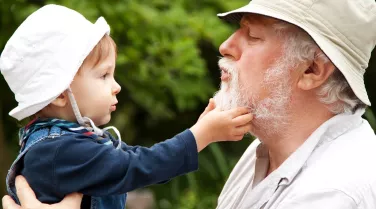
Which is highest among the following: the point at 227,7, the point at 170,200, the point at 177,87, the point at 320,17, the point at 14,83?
the point at 320,17

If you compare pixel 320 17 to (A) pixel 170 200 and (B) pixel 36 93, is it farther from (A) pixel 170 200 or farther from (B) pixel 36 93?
(A) pixel 170 200

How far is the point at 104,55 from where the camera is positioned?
276cm

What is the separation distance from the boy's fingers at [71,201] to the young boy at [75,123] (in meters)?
0.02

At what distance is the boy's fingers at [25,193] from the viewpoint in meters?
2.66

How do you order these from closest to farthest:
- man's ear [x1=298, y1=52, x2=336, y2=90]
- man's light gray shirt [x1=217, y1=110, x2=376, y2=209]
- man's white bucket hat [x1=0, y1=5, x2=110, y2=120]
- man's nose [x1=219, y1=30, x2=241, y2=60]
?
man's light gray shirt [x1=217, y1=110, x2=376, y2=209] → man's white bucket hat [x1=0, y1=5, x2=110, y2=120] → man's ear [x1=298, y1=52, x2=336, y2=90] → man's nose [x1=219, y1=30, x2=241, y2=60]

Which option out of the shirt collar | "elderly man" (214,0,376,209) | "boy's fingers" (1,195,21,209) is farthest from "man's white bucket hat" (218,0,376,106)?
"boy's fingers" (1,195,21,209)

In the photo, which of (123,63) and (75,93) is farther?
(123,63)

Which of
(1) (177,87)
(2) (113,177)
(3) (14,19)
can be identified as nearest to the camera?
(2) (113,177)

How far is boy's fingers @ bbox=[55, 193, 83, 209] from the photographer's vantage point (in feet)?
8.58

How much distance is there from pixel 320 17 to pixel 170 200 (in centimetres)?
291

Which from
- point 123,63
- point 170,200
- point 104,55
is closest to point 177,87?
point 123,63

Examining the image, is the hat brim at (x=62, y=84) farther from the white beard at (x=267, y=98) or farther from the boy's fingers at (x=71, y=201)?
the white beard at (x=267, y=98)

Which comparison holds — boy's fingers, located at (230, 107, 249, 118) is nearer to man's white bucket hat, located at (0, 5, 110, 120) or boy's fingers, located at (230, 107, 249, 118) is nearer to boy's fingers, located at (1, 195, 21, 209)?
man's white bucket hat, located at (0, 5, 110, 120)

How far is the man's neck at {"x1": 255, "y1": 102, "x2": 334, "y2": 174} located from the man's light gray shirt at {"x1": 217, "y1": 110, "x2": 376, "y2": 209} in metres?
0.07
